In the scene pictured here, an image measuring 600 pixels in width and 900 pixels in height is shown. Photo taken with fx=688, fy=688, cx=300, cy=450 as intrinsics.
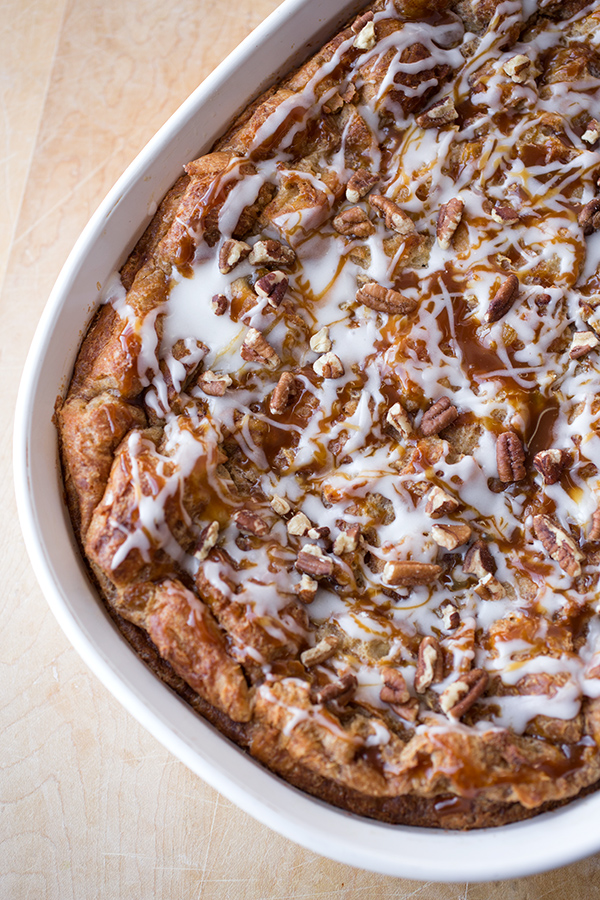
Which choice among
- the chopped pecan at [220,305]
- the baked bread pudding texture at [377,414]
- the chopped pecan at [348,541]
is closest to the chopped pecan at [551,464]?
the baked bread pudding texture at [377,414]

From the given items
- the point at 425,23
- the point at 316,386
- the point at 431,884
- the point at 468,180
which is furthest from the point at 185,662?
the point at 425,23

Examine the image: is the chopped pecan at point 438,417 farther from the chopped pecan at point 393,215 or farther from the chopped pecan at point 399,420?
the chopped pecan at point 393,215

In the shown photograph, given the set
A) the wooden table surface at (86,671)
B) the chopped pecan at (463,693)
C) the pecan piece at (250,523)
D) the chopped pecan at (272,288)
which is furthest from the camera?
the wooden table surface at (86,671)

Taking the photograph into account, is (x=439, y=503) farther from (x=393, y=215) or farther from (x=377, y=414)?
(x=393, y=215)

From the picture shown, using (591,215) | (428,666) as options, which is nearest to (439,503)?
(428,666)

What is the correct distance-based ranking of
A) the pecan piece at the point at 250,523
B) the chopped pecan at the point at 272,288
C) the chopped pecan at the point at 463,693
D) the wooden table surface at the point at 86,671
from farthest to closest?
the wooden table surface at the point at 86,671, the chopped pecan at the point at 272,288, the pecan piece at the point at 250,523, the chopped pecan at the point at 463,693

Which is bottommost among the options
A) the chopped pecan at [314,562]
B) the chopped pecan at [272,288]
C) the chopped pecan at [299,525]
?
the chopped pecan at [314,562]
